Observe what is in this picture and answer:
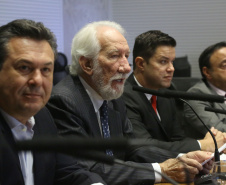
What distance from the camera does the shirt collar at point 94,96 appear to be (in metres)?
2.10

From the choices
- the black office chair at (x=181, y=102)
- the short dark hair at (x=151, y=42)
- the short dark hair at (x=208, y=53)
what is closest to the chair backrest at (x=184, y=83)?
the black office chair at (x=181, y=102)

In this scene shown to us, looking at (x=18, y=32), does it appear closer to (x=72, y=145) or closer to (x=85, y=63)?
(x=85, y=63)

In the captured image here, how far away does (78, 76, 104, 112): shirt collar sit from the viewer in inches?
82.8

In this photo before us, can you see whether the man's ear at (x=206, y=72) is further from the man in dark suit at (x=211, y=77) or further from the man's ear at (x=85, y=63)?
the man's ear at (x=85, y=63)

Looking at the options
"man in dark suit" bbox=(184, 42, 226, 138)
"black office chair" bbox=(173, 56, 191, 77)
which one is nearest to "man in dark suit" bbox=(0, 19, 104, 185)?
"man in dark suit" bbox=(184, 42, 226, 138)

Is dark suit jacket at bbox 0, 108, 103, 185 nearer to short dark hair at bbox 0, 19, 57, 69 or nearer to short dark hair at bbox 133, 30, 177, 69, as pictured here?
short dark hair at bbox 0, 19, 57, 69

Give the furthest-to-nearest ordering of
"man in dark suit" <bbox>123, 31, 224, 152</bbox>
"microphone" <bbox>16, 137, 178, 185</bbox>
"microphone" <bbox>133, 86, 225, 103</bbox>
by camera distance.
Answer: "man in dark suit" <bbox>123, 31, 224, 152</bbox>, "microphone" <bbox>133, 86, 225, 103</bbox>, "microphone" <bbox>16, 137, 178, 185</bbox>

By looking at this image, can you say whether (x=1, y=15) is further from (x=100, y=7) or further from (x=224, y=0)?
(x=224, y=0)

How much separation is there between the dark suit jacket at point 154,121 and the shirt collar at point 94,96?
1.36ft

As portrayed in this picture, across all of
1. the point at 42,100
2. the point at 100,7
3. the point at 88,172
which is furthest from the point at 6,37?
the point at 100,7

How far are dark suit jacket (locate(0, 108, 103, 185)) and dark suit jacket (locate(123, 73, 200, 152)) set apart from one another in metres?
0.77

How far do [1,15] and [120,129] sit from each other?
2974 millimetres

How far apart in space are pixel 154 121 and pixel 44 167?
1243 mm

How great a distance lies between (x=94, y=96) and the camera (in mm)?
2125
